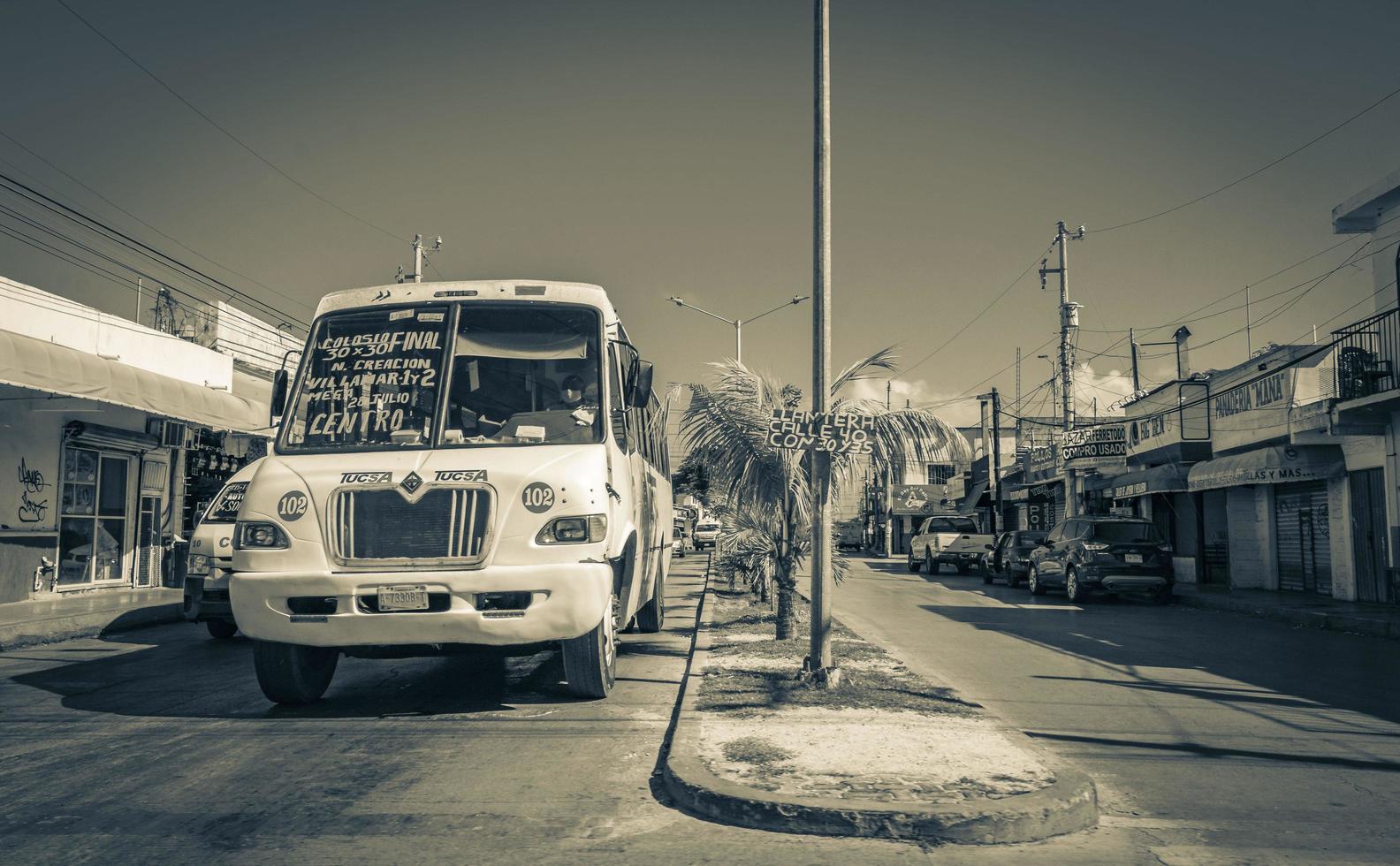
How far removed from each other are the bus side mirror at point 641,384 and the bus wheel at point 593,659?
1533mm

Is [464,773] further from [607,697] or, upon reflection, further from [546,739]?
[607,697]

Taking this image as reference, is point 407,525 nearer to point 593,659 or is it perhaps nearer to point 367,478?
point 367,478

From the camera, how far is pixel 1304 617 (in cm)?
1697

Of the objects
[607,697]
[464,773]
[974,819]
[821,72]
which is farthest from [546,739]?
[821,72]

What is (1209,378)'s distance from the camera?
31.4 m

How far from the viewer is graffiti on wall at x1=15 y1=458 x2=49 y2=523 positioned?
1705cm

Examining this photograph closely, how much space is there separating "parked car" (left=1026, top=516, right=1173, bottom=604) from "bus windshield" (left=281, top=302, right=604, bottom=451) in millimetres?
15824

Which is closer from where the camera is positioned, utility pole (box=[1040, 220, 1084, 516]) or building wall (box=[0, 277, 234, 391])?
building wall (box=[0, 277, 234, 391])

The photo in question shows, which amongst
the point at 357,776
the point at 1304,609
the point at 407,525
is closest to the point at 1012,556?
the point at 1304,609

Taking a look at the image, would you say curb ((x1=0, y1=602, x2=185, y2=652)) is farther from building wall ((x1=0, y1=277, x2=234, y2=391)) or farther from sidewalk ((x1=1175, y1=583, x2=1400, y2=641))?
sidewalk ((x1=1175, y1=583, x2=1400, y2=641))

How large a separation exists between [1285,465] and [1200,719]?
52.2ft

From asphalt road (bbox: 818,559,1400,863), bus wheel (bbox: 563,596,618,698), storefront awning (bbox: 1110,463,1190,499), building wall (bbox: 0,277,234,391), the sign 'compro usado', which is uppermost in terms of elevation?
building wall (bbox: 0,277,234,391)

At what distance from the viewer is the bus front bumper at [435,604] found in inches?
273

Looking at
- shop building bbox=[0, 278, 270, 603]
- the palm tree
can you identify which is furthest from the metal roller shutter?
shop building bbox=[0, 278, 270, 603]
